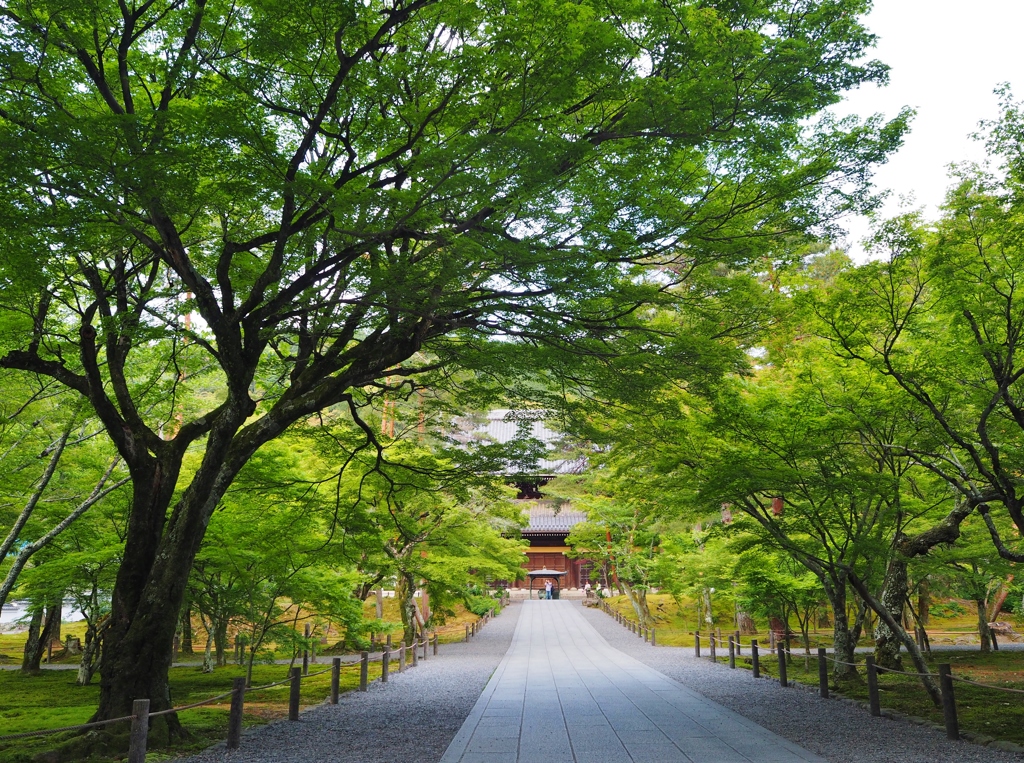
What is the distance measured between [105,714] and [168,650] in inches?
32.7

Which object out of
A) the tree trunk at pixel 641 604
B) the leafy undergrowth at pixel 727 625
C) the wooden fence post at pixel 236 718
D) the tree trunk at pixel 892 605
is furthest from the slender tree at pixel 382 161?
the tree trunk at pixel 641 604

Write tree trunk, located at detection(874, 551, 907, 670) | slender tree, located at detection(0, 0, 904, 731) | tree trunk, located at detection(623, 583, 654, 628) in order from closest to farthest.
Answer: slender tree, located at detection(0, 0, 904, 731), tree trunk, located at detection(874, 551, 907, 670), tree trunk, located at detection(623, 583, 654, 628)

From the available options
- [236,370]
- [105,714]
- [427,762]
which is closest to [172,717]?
[105,714]

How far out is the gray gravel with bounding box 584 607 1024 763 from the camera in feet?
22.8

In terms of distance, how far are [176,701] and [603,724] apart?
7.53 metres

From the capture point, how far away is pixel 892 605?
1201 cm

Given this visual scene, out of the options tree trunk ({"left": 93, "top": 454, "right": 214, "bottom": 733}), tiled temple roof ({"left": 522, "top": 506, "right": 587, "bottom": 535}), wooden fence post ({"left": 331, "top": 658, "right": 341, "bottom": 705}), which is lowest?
wooden fence post ({"left": 331, "top": 658, "right": 341, "bottom": 705})

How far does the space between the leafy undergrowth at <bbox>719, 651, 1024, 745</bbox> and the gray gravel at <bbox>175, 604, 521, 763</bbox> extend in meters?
6.44

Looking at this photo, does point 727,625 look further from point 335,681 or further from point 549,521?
point 549,521

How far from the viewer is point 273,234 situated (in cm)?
720

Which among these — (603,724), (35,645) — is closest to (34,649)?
(35,645)

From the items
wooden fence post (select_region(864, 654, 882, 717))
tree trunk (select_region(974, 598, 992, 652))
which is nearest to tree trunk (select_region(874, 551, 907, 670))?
wooden fence post (select_region(864, 654, 882, 717))

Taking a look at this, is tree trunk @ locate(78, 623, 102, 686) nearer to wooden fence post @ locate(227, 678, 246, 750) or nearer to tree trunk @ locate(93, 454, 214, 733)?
tree trunk @ locate(93, 454, 214, 733)

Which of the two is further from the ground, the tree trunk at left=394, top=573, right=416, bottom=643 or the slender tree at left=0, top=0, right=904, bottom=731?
the slender tree at left=0, top=0, right=904, bottom=731
